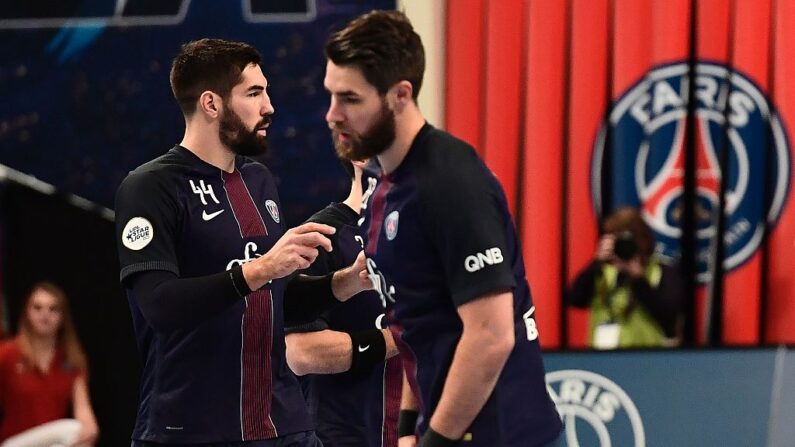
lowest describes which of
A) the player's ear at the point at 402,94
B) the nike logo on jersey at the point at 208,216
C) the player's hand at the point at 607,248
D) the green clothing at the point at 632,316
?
the green clothing at the point at 632,316

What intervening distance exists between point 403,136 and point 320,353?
1.26 m

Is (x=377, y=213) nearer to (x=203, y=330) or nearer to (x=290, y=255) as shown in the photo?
(x=290, y=255)

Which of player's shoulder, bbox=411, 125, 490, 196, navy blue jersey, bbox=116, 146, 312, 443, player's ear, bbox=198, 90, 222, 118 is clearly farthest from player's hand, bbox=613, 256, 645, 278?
player's shoulder, bbox=411, 125, 490, 196

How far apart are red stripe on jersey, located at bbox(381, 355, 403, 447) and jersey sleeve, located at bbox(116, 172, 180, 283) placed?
902 mm

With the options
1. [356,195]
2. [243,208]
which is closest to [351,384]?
[356,195]

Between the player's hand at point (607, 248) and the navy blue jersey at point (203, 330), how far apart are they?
3.08m

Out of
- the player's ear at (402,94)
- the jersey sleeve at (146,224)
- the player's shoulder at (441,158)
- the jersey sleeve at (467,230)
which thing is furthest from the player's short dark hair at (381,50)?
the jersey sleeve at (146,224)

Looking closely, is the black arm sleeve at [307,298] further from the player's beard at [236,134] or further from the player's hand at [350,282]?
the player's beard at [236,134]

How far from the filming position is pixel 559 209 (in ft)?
23.6

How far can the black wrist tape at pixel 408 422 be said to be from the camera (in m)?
3.12

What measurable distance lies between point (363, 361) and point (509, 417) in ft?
4.00

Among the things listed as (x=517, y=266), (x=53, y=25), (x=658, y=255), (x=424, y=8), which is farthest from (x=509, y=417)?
(x=53, y=25)

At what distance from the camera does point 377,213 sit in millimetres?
2963

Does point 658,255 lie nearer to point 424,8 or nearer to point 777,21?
point 777,21
